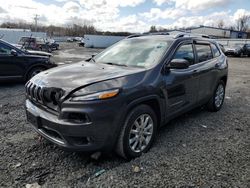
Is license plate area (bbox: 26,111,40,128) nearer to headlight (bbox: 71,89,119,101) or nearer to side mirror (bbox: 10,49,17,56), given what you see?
headlight (bbox: 71,89,119,101)

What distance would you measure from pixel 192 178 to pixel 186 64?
1.64 meters

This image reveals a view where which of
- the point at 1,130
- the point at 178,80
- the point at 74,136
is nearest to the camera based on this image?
the point at 74,136

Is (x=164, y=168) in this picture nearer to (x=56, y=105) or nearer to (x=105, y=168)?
(x=105, y=168)

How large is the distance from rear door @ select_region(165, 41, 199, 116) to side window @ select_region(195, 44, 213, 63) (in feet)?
0.80

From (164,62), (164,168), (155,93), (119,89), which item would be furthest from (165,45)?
(164,168)

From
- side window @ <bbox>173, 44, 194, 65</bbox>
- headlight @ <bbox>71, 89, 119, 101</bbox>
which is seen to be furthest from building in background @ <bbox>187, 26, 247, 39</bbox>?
headlight @ <bbox>71, 89, 119, 101</bbox>

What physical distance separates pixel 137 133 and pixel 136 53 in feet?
4.68

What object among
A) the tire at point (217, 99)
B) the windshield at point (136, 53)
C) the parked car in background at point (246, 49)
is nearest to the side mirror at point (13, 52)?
the windshield at point (136, 53)

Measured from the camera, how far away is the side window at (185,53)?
3875 millimetres

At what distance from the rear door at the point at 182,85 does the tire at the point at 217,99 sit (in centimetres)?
108

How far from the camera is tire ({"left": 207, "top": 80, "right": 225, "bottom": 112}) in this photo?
17.1 ft

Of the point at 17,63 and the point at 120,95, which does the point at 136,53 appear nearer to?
the point at 120,95

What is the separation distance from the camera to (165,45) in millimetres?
3795

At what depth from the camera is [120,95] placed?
278cm
